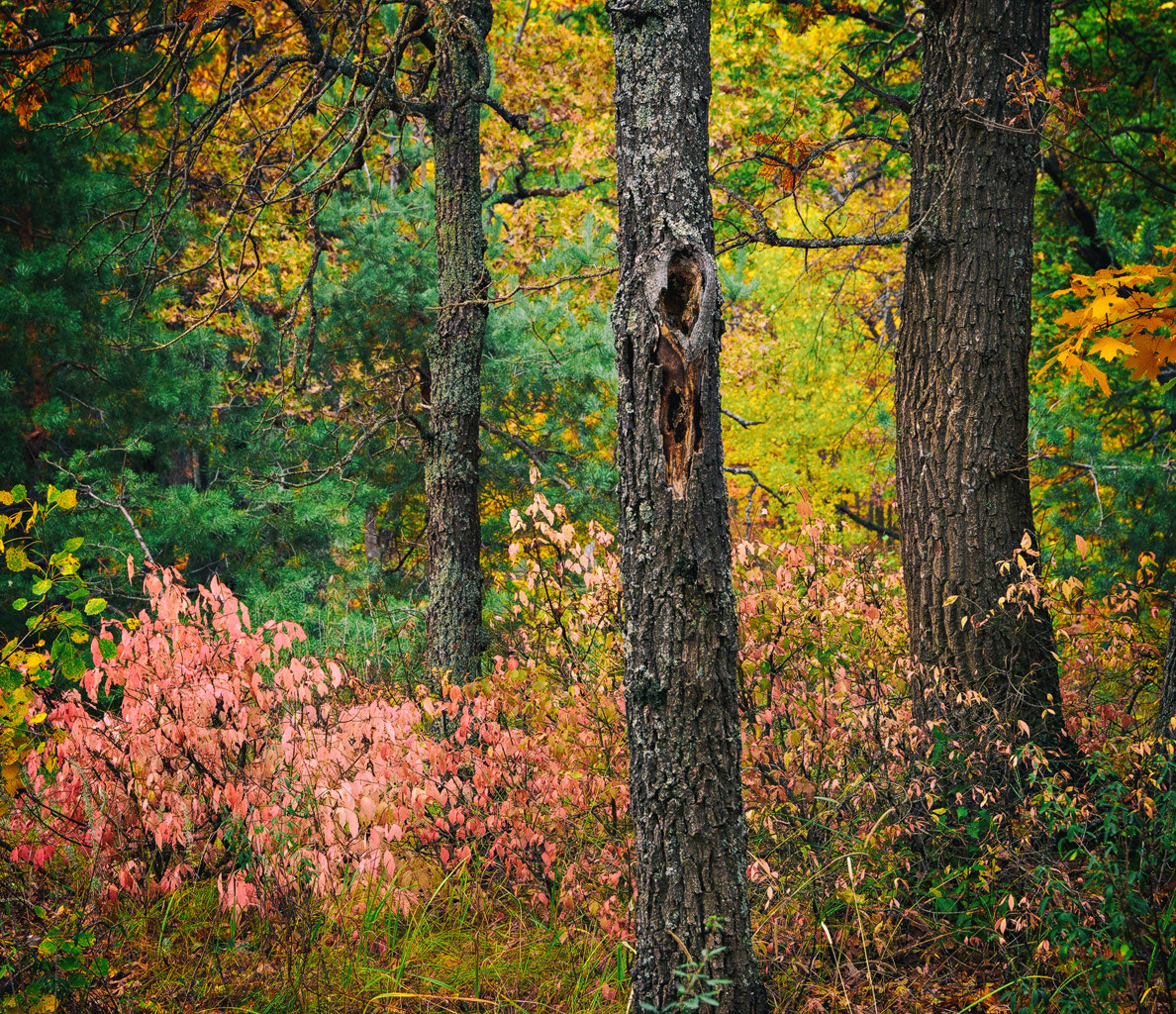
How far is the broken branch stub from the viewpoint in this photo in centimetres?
285

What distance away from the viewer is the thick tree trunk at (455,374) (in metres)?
6.30

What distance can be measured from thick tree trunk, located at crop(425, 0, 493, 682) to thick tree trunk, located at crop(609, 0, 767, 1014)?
3.56 meters

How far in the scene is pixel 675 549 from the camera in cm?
285

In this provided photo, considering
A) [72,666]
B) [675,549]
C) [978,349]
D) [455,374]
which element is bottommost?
[72,666]

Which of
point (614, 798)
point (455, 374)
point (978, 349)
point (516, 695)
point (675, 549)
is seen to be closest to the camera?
point (675, 549)

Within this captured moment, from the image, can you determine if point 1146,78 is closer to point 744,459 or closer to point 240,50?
point 744,459

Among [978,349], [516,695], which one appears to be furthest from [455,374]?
[978,349]

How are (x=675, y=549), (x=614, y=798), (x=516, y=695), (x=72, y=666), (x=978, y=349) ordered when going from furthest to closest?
(x=516, y=695), (x=978, y=349), (x=614, y=798), (x=72, y=666), (x=675, y=549)

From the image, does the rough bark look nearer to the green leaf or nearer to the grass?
the grass

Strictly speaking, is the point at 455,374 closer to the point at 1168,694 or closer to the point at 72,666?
the point at 72,666

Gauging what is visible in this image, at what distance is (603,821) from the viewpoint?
13.7 feet

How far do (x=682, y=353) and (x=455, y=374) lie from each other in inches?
149

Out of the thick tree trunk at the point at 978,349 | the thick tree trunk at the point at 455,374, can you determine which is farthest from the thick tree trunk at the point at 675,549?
the thick tree trunk at the point at 455,374

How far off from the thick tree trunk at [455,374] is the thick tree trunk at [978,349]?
3.33 metres
